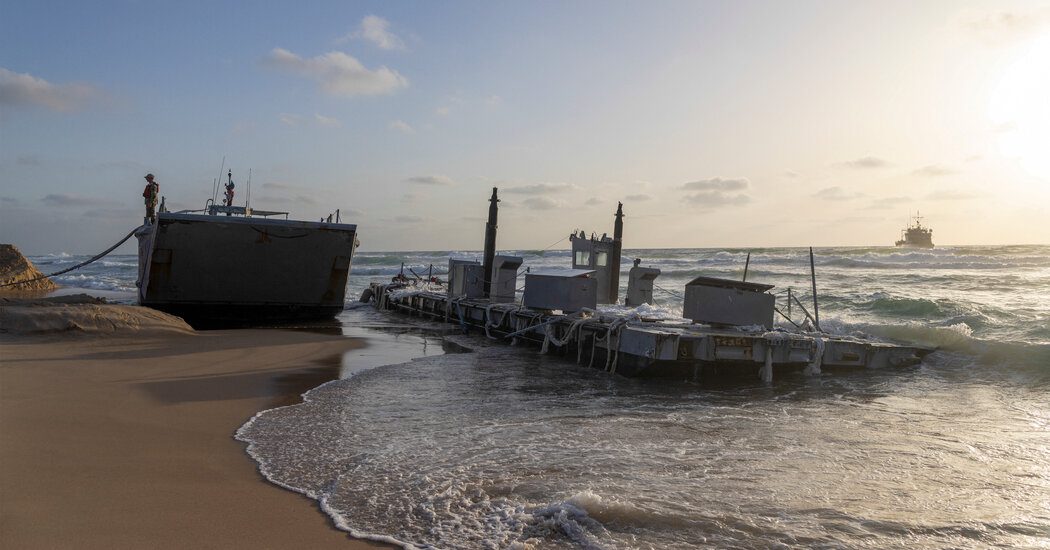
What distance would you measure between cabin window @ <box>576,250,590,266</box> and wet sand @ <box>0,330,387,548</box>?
10.7 meters

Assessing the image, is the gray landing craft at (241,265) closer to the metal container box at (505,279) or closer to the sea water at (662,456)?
the metal container box at (505,279)

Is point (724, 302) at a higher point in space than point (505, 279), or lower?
lower

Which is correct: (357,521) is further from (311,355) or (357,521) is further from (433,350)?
(433,350)

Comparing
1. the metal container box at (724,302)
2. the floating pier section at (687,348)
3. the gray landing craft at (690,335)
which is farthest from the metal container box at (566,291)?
the metal container box at (724,302)

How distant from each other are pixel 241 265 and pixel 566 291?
8.43m

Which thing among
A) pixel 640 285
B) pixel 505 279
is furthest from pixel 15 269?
pixel 640 285

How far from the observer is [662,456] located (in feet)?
21.6

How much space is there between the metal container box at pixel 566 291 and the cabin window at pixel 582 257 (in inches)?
214

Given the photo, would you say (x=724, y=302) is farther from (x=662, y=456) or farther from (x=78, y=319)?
(x=78, y=319)

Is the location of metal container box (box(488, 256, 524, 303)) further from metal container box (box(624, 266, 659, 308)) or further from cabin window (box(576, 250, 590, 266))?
metal container box (box(624, 266, 659, 308))

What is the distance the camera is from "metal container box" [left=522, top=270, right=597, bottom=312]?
14.9 m

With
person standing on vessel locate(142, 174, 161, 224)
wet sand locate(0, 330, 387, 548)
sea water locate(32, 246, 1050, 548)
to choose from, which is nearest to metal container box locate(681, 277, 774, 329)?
sea water locate(32, 246, 1050, 548)

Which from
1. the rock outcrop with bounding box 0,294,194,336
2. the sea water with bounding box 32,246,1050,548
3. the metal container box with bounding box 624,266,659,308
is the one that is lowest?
the sea water with bounding box 32,246,1050,548

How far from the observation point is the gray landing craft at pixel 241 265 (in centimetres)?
1681
